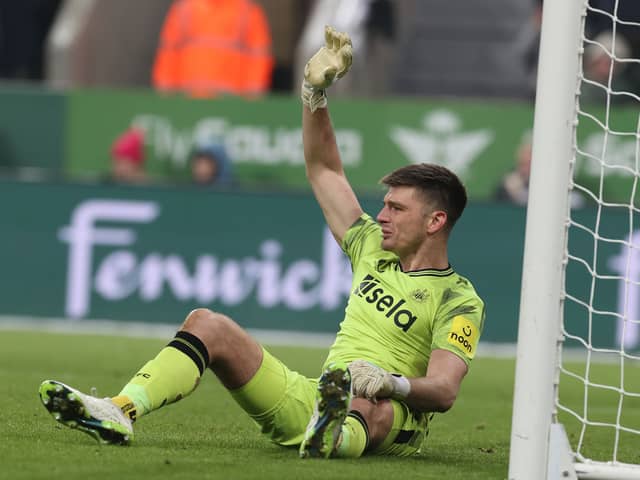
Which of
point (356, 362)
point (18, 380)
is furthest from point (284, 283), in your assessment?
point (356, 362)

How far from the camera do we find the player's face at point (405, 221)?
6.23m

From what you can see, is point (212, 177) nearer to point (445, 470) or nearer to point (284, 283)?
point (284, 283)

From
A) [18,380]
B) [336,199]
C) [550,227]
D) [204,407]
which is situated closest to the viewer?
[550,227]

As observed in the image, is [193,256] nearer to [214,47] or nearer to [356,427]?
[214,47]

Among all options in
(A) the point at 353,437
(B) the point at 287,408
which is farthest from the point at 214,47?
(A) the point at 353,437

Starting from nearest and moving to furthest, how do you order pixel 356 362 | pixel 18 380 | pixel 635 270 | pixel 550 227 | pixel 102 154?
pixel 550 227 < pixel 356 362 < pixel 18 380 < pixel 635 270 < pixel 102 154

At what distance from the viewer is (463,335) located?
591 cm

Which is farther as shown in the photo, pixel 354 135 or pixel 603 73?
pixel 354 135

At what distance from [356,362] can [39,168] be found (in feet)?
34.3

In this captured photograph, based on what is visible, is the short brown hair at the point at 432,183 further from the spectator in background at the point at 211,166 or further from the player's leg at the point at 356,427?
the spectator in background at the point at 211,166

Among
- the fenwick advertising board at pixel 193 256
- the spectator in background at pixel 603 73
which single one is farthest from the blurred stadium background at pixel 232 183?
the spectator in background at pixel 603 73

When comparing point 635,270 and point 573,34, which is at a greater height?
point 573,34

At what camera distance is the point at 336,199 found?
21.6 feet

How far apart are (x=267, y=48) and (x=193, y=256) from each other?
338cm
